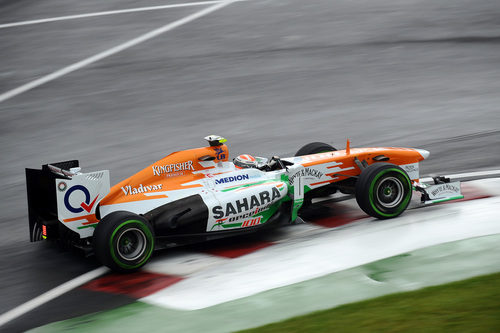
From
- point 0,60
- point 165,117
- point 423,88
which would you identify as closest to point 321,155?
point 165,117

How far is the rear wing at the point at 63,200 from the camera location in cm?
911

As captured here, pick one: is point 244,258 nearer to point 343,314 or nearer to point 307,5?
point 343,314

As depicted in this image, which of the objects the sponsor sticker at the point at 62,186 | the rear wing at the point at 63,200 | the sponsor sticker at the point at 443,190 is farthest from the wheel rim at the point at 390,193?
the sponsor sticker at the point at 62,186

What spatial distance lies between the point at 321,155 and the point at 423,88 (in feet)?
25.7

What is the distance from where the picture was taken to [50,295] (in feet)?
28.3

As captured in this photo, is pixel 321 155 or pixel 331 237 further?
pixel 321 155

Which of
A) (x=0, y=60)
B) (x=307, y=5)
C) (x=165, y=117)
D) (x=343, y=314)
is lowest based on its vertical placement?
(x=343, y=314)

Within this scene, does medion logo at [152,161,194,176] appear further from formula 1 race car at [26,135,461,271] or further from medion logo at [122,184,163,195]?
medion logo at [122,184,163,195]

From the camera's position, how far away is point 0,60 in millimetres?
20859

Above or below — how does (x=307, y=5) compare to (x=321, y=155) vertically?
above

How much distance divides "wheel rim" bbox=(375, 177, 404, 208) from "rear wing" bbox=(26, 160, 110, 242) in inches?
153

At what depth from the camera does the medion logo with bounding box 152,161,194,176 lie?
9812mm

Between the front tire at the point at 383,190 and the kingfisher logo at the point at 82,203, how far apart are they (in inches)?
147

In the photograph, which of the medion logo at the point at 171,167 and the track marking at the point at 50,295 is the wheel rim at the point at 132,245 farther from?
the medion logo at the point at 171,167
